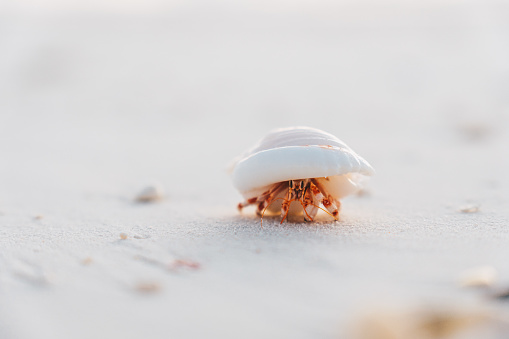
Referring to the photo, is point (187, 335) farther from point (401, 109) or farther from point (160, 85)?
point (160, 85)

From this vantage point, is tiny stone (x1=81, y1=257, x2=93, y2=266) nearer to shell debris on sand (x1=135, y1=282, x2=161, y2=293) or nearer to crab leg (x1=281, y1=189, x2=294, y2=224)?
shell debris on sand (x1=135, y1=282, x2=161, y2=293)

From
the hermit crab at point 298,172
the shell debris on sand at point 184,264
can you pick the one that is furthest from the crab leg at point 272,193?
the shell debris on sand at point 184,264

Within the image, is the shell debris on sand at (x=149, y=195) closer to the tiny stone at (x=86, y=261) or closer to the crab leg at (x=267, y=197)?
the crab leg at (x=267, y=197)

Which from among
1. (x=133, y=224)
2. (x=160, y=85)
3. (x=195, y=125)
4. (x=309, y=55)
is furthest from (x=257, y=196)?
(x=309, y=55)

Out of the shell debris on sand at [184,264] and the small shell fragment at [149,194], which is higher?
the small shell fragment at [149,194]

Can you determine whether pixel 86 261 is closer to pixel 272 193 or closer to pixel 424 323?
pixel 272 193

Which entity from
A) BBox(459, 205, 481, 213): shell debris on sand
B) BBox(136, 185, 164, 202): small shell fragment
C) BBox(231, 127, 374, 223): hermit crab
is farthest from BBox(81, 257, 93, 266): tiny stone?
BBox(459, 205, 481, 213): shell debris on sand

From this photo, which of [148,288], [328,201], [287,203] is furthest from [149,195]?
[148,288]
